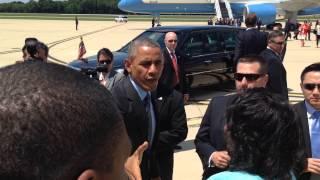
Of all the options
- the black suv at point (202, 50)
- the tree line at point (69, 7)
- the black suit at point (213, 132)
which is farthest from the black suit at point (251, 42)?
the tree line at point (69, 7)

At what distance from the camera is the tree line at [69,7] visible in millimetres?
111000

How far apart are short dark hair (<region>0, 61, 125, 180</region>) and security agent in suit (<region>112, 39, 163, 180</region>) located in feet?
7.39

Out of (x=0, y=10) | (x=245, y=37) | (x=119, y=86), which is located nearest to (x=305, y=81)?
(x=119, y=86)

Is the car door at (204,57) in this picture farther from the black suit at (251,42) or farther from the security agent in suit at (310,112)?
the security agent in suit at (310,112)

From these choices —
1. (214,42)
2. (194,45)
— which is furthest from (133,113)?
(214,42)

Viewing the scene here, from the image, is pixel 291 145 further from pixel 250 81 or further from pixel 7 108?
pixel 250 81

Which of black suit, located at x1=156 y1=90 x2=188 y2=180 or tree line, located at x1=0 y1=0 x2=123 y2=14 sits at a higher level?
black suit, located at x1=156 y1=90 x2=188 y2=180

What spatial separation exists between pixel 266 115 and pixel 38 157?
55.2 inches

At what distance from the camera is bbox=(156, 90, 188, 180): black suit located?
3742 mm

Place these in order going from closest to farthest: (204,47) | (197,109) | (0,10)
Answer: (197,109), (204,47), (0,10)

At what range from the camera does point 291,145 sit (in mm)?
2131

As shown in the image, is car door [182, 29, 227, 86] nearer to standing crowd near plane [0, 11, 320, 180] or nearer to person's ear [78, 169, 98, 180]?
standing crowd near plane [0, 11, 320, 180]

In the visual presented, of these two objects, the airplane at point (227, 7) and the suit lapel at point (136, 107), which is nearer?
the suit lapel at point (136, 107)

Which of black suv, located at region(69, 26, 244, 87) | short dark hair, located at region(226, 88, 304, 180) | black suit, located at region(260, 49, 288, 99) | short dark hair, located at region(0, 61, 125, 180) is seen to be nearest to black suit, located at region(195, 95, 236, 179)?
short dark hair, located at region(226, 88, 304, 180)
